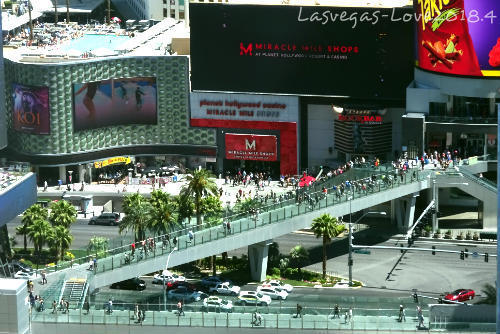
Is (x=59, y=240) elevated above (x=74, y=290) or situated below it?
above

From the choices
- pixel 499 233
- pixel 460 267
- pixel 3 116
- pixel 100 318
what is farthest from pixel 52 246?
pixel 499 233

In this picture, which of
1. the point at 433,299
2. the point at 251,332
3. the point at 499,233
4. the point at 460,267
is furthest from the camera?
the point at 460,267

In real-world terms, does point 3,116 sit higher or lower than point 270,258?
higher

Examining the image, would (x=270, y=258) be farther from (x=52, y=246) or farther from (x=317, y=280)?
(x=52, y=246)

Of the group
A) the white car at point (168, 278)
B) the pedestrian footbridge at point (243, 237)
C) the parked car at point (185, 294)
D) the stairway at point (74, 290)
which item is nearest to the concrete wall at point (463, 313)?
the parked car at point (185, 294)

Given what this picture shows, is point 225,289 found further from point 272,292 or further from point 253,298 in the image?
point 253,298

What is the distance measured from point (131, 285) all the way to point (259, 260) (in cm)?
1307

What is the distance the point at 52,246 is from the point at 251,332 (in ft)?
115

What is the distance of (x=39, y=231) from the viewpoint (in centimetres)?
19012

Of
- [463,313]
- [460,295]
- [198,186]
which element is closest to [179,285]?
[198,186]

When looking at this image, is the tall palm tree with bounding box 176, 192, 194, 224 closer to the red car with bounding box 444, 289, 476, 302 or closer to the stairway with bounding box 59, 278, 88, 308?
the stairway with bounding box 59, 278, 88, 308

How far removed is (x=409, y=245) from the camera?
193375 millimetres

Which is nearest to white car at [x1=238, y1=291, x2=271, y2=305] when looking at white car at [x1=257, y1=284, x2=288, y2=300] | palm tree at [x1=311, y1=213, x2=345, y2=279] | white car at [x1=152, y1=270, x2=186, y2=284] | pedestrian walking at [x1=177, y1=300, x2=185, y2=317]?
white car at [x1=257, y1=284, x2=288, y2=300]

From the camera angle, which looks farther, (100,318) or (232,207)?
(232,207)
